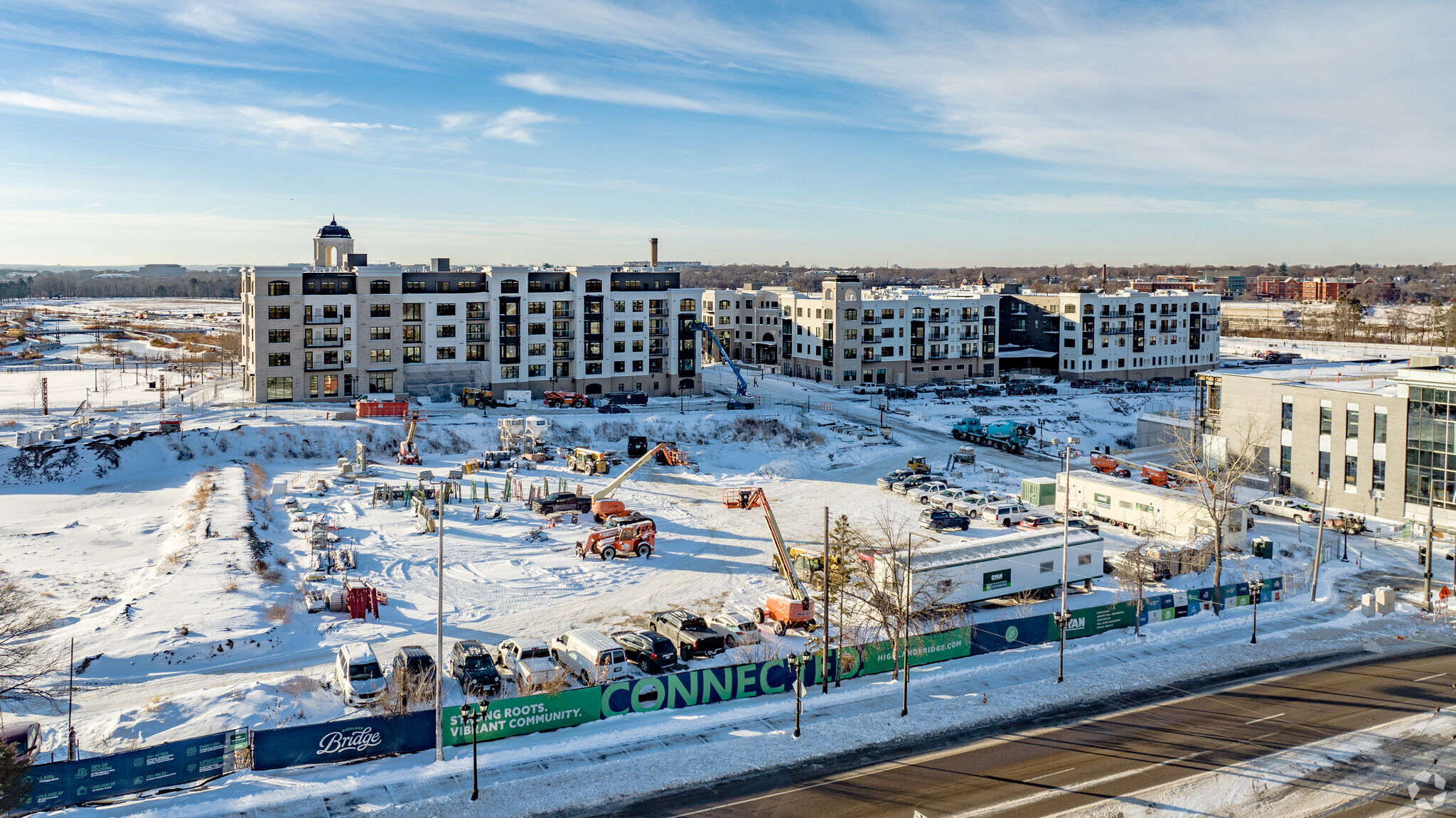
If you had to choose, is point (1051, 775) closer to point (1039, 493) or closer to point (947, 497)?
point (947, 497)

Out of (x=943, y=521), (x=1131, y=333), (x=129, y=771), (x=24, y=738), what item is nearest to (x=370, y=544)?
(x=24, y=738)

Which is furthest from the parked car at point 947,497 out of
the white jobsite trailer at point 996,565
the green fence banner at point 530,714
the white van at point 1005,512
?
the green fence banner at point 530,714

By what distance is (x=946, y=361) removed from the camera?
12031 centimetres

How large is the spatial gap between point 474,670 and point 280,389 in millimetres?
64446

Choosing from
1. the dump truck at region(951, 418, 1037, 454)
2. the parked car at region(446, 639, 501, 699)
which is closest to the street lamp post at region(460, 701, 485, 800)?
the parked car at region(446, 639, 501, 699)

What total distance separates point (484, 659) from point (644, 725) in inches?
278

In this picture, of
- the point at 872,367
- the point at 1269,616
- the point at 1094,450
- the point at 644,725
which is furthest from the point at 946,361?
the point at 644,725

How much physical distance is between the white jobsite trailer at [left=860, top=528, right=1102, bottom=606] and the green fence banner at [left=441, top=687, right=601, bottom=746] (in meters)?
13.6

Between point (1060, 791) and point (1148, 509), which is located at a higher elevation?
point (1148, 509)

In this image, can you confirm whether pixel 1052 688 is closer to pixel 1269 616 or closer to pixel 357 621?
pixel 1269 616

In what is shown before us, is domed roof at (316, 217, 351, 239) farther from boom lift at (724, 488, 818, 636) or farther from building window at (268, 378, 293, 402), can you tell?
boom lift at (724, 488, 818, 636)

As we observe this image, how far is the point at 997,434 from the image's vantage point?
84688 mm

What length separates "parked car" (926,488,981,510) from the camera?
63.9 m

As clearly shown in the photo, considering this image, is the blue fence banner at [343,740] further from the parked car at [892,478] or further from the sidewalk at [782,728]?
the parked car at [892,478]
